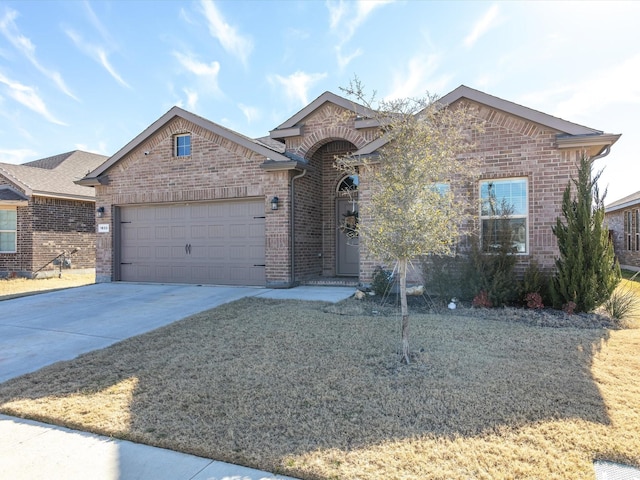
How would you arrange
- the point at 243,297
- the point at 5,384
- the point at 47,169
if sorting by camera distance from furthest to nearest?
the point at 47,169 → the point at 243,297 → the point at 5,384

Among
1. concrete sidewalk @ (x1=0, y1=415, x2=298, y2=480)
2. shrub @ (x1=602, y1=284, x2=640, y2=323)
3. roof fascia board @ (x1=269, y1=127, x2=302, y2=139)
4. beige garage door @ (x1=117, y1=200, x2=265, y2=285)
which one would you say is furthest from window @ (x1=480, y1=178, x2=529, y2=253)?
concrete sidewalk @ (x1=0, y1=415, x2=298, y2=480)

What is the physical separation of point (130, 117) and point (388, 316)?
14.6 meters

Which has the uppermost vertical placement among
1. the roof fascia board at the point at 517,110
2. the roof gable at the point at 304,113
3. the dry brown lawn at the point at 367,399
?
the roof gable at the point at 304,113

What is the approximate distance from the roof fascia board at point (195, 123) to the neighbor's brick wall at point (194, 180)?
0.46 ft

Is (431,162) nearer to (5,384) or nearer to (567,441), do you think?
(567,441)

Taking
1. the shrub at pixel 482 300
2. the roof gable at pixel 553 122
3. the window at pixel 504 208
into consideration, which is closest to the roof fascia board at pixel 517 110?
the roof gable at pixel 553 122

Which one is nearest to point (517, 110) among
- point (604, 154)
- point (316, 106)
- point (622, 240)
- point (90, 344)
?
point (604, 154)

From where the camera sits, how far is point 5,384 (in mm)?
4578

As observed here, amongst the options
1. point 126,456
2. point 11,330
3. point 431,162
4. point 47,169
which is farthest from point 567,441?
point 47,169

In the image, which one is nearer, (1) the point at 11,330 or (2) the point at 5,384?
(2) the point at 5,384

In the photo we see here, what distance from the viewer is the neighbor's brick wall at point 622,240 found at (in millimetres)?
17328

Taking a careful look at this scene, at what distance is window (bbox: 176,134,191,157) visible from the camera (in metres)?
12.2

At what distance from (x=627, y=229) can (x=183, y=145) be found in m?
19.7

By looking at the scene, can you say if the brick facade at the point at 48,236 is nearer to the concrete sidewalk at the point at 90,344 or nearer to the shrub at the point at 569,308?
the concrete sidewalk at the point at 90,344
